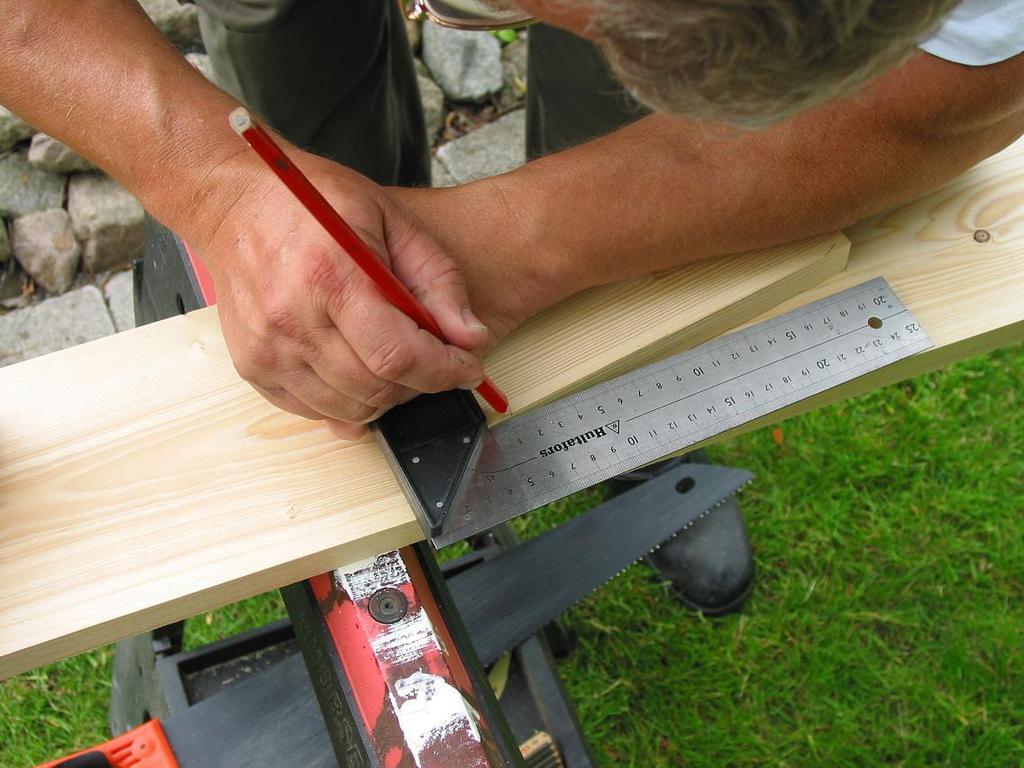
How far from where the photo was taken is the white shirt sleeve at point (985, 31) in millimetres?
1374

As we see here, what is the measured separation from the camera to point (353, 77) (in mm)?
2391

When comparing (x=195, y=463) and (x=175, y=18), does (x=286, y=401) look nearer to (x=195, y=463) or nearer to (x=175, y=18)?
(x=195, y=463)

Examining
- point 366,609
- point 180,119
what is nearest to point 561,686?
point 366,609

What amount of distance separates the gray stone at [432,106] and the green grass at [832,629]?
1.72 m

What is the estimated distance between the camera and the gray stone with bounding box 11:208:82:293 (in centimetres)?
339

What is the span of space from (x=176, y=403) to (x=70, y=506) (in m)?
0.23

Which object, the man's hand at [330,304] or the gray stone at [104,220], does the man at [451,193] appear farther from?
the gray stone at [104,220]

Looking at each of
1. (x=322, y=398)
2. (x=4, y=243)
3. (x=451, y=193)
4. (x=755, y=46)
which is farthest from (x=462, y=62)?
(x=755, y=46)

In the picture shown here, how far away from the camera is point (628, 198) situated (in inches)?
62.5

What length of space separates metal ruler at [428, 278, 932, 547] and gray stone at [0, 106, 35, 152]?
2902 millimetres

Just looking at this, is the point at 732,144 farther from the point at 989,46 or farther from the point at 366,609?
the point at 366,609

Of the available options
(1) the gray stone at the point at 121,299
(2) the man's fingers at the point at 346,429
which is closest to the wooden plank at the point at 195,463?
(2) the man's fingers at the point at 346,429

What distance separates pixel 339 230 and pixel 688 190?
27.0 inches

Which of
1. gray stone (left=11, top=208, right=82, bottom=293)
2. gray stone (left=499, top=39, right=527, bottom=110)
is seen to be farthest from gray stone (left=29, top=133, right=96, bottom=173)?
gray stone (left=499, top=39, right=527, bottom=110)
